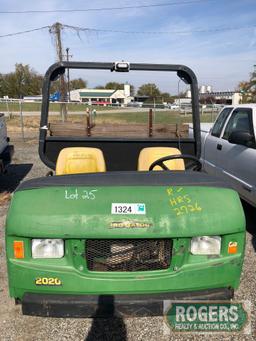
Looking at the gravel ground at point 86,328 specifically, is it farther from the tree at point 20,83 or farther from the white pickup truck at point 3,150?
the tree at point 20,83

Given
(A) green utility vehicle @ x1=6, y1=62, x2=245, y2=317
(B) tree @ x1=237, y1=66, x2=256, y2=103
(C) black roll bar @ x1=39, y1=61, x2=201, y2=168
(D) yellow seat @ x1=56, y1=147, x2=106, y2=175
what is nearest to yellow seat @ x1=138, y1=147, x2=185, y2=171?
(C) black roll bar @ x1=39, y1=61, x2=201, y2=168

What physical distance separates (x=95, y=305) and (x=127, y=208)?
0.62 meters

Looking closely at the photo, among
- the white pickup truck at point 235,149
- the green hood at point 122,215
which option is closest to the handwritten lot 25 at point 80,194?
the green hood at point 122,215

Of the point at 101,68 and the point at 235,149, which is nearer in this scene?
the point at 101,68

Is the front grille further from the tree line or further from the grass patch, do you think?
the tree line

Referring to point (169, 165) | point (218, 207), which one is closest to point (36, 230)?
point (218, 207)

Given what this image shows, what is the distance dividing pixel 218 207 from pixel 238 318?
4.11 feet

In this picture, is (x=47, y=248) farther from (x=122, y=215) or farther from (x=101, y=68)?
(x=101, y=68)

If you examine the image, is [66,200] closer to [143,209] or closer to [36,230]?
[36,230]

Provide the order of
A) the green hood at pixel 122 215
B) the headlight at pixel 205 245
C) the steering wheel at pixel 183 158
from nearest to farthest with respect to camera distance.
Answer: the green hood at pixel 122 215 → the headlight at pixel 205 245 → the steering wheel at pixel 183 158

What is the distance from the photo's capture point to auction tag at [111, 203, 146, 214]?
2.24 metres

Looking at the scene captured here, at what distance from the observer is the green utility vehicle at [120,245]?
2230mm

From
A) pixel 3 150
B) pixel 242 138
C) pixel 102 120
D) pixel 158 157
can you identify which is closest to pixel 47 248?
pixel 158 157

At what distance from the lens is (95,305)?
2.24 m
